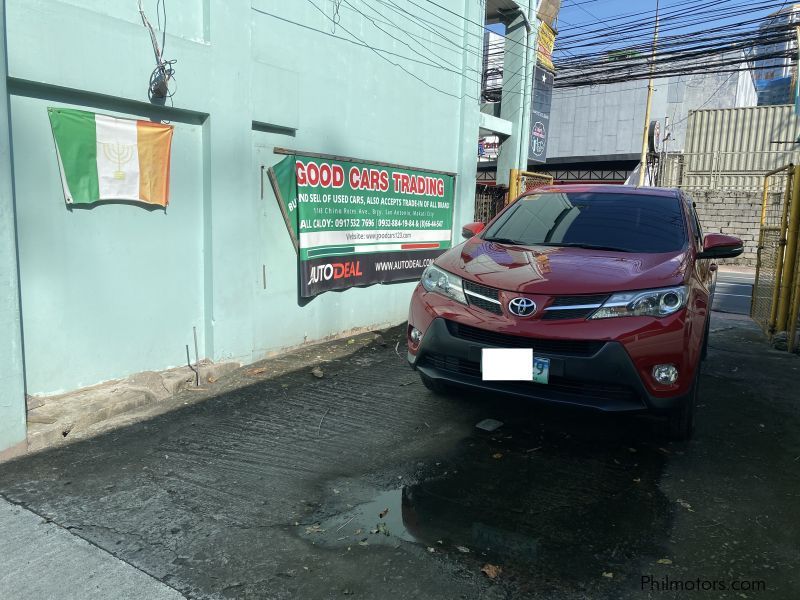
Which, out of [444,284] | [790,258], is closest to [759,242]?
[790,258]

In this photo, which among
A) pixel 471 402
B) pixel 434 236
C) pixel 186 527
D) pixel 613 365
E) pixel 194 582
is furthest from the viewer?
pixel 434 236

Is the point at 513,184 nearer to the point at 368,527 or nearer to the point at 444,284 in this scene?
the point at 444,284

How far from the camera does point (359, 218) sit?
705cm

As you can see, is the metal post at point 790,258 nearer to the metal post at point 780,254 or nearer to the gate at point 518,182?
the metal post at point 780,254

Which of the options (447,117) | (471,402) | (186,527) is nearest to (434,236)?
(447,117)

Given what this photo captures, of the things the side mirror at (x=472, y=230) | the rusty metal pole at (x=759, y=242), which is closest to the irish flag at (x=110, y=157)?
the side mirror at (x=472, y=230)

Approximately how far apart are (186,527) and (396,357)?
11.6 ft

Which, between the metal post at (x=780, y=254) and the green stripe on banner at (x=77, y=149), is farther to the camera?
the metal post at (x=780, y=254)

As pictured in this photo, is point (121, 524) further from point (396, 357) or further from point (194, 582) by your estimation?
point (396, 357)

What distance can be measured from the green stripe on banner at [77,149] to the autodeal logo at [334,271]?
2452mm

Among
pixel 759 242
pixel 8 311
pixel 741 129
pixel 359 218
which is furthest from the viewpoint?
pixel 741 129

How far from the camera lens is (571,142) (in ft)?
94.1

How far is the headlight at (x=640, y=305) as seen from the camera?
3363 mm

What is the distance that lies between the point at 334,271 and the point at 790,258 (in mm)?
5208
